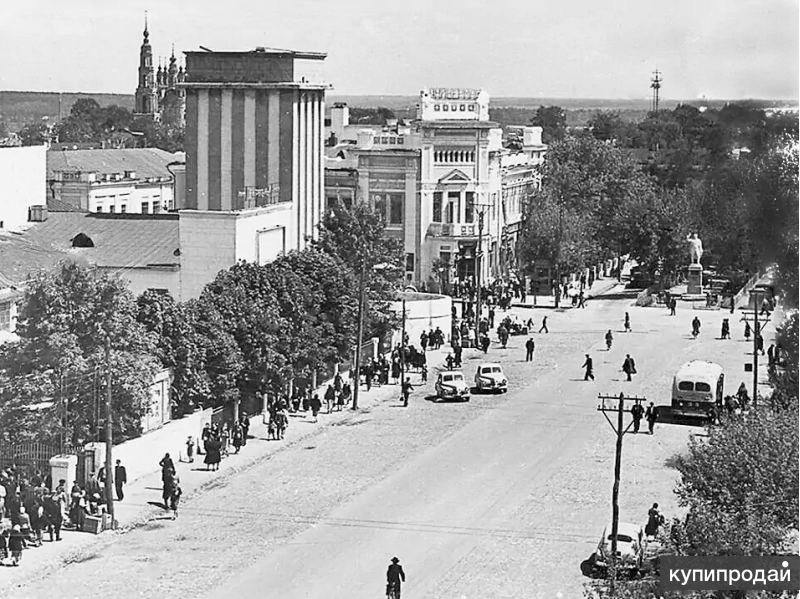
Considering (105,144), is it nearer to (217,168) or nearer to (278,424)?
(217,168)

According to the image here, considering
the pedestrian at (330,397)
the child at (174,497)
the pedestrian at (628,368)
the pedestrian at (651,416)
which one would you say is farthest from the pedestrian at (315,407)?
the pedestrian at (628,368)

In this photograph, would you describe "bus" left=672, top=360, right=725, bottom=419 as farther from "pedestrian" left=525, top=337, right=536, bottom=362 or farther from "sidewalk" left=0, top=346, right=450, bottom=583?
"pedestrian" left=525, top=337, right=536, bottom=362

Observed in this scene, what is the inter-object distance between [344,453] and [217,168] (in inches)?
914

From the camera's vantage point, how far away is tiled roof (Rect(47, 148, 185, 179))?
7731 cm

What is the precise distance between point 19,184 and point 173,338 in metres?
23.1

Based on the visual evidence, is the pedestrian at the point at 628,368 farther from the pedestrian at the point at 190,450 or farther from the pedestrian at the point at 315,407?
the pedestrian at the point at 190,450

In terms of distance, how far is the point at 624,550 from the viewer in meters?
22.0

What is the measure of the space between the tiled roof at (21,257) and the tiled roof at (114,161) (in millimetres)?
29481

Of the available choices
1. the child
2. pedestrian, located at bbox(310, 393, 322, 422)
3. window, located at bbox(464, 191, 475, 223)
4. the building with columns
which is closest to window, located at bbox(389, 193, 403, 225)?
window, located at bbox(464, 191, 475, 223)

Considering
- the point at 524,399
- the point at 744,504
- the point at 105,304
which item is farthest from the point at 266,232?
the point at 744,504

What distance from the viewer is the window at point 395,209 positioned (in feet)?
209

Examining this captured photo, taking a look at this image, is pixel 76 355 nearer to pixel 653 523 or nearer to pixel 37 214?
pixel 653 523

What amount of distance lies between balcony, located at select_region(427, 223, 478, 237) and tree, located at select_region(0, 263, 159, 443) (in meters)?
34.6

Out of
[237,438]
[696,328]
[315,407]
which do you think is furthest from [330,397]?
[696,328]
